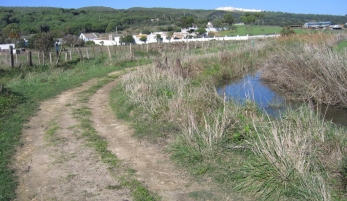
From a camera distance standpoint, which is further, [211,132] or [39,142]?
[39,142]

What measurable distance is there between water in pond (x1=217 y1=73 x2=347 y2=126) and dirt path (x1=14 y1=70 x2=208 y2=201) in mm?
2938

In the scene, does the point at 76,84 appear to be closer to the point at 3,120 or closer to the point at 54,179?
the point at 3,120

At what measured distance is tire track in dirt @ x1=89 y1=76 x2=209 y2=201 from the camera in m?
5.10

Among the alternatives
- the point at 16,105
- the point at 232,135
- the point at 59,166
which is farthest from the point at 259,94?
the point at 59,166

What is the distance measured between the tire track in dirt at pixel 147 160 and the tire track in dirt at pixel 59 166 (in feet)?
1.47

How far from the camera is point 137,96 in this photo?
31.7ft

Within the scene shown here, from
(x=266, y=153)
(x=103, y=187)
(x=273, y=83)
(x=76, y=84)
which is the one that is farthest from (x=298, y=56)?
(x=103, y=187)

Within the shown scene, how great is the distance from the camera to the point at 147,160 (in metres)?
6.12

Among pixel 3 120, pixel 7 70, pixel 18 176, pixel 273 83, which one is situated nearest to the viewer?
pixel 18 176

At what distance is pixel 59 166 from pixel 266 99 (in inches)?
354

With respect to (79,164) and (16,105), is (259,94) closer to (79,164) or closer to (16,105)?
(16,105)

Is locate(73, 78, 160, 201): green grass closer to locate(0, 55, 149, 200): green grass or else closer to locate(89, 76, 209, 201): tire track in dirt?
locate(89, 76, 209, 201): tire track in dirt

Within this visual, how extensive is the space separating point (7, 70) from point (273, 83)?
1408 centimetres

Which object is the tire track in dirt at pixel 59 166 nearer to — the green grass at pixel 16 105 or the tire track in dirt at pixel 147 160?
the green grass at pixel 16 105
